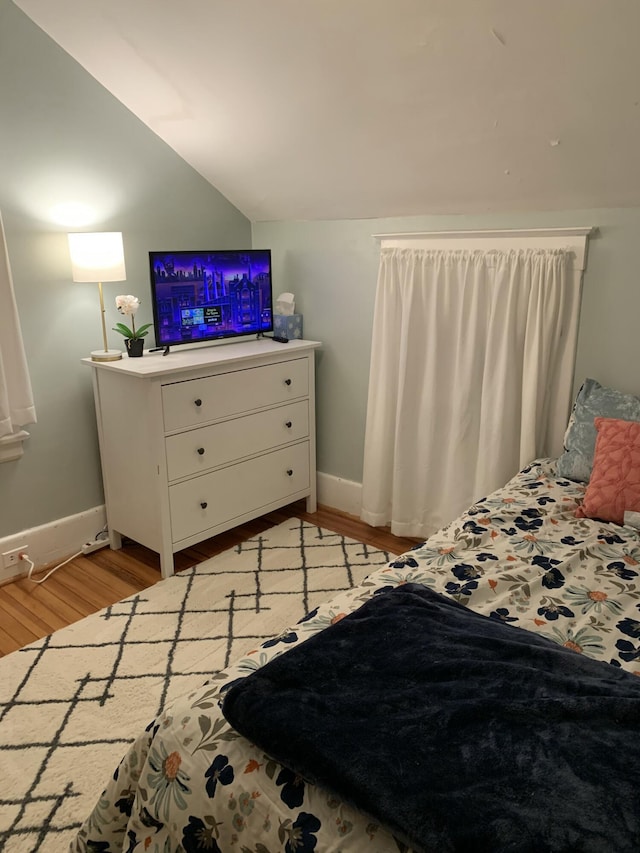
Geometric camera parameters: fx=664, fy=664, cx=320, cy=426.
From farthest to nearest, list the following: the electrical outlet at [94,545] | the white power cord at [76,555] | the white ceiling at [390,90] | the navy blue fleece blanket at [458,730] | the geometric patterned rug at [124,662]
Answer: the electrical outlet at [94,545], the white power cord at [76,555], the white ceiling at [390,90], the geometric patterned rug at [124,662], the navy blue fleece blanket at [458,730]

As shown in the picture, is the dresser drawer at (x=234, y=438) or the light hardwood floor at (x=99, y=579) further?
the dresser drawer at (x=234, y=438)

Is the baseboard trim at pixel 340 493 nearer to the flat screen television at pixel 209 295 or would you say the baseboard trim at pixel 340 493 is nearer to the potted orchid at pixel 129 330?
the flat screen television at pixel 209 295

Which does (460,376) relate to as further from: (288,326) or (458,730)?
(458,730)

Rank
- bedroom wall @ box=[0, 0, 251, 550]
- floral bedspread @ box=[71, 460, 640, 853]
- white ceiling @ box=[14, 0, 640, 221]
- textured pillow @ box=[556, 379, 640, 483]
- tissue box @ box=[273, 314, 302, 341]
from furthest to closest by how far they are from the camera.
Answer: tissue box @ box=[273, 314, 302, 341] < bedroom wall @ box=[0, 0, 251, 550] < textured pillow @ box=[556, 379, 640, 483] < white ceiling @ box=[14, 0, 640, 221] < floral bedspread @ box=[71, 460, 640, 853]

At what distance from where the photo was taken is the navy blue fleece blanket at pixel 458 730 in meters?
0.97

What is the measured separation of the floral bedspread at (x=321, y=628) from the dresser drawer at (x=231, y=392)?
4.19 ft

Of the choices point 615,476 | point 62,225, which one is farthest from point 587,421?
point 62,225

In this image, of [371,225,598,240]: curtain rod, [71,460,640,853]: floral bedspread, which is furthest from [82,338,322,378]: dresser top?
[71,460,640,853]: floral bedspread

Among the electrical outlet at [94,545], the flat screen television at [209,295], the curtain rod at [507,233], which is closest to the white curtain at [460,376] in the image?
the curtain rod at [507,233]

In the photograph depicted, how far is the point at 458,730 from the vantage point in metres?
1.13

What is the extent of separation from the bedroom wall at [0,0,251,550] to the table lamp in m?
0.16

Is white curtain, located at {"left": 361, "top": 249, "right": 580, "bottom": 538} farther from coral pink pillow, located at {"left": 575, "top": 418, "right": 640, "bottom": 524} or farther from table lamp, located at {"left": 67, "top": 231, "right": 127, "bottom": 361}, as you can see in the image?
table lamp, located at {"left": 67, "top": 231, "right": 127, "bottom": 361}

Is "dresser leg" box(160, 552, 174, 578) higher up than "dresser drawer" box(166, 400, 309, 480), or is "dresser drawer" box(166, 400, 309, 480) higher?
"dresser drawer" box(166, 400, 309, 480)

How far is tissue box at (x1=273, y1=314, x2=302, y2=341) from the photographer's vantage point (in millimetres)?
3511
